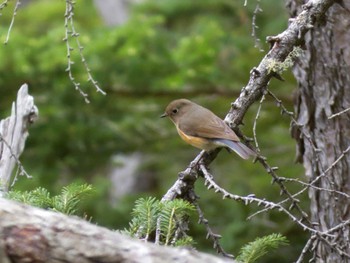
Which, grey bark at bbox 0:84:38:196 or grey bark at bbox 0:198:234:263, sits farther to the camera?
grey bark at bbox 0:84:38:196

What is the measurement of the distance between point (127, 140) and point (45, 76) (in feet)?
3.97

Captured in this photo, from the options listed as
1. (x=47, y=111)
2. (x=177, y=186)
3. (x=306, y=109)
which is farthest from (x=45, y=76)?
(x=177, y=186)

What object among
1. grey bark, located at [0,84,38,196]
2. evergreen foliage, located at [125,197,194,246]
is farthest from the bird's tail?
evergreen foliage, located at [125,197,194,246]

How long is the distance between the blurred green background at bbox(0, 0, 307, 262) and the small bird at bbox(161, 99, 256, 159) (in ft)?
3.23

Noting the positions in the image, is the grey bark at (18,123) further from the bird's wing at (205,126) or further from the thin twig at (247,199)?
the thin twig at (247,199)

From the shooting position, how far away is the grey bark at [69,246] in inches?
109

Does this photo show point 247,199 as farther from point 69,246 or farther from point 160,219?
point 69,246

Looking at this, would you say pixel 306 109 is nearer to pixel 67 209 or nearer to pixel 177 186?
pixel 177 186

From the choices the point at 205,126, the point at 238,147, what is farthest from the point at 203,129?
the point at 238,147

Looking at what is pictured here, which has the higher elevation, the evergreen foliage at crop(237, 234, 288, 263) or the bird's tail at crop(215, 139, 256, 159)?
the bird's tail at crop(215, 139, 256, 159)

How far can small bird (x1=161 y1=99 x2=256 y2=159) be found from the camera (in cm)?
480

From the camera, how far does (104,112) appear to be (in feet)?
26.9

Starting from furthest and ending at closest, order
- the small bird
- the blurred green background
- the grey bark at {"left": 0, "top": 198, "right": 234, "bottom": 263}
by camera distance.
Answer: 1. the blurred green background
2. the small bird
3. the grey bark at {"left": 0, "top": 198, "right": 234, "bottom": 263}

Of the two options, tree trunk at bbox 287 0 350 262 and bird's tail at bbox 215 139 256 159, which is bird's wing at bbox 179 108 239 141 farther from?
tree trunk at bbox 287 0 350 262
